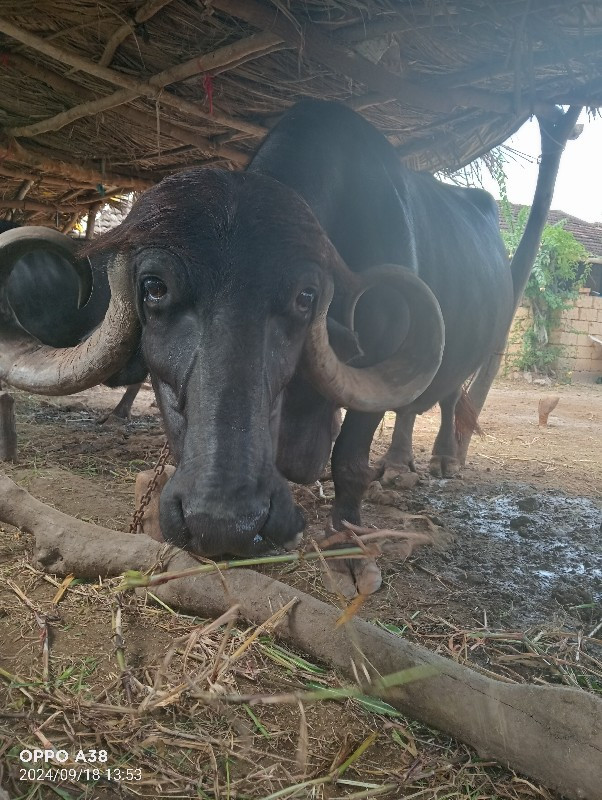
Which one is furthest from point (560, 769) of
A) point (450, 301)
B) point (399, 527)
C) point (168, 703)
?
point (450, 301)

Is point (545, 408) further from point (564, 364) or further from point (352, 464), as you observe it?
point (564, 364)

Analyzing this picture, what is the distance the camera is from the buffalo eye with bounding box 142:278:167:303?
188 cm

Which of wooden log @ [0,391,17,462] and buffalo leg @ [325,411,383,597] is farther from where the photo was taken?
wooden log @ [0,391,17,462]

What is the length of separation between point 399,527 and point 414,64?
2526 mm

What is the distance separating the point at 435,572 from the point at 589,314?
15.3m

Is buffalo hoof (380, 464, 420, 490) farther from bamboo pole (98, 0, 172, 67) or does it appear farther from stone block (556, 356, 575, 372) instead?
stone block (556, 356, 575, 372)

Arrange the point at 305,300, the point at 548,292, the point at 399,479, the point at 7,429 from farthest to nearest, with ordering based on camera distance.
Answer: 1. the point at 548,292
2. the point at 399,479
3. the point at 7,429
4. the point at 305,300

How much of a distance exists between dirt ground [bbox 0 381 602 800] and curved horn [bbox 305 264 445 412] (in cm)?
49

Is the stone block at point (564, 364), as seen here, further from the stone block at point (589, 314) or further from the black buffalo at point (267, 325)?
the black buffalo at point (267, 325)

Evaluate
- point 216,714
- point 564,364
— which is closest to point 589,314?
point 564,364

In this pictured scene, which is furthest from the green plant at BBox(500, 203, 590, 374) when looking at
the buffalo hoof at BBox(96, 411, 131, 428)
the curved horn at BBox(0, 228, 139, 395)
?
the curved horn at BBox(0, 228, 139, 395)

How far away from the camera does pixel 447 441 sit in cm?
505

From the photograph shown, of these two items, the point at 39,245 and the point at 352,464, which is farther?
the point at 352,464

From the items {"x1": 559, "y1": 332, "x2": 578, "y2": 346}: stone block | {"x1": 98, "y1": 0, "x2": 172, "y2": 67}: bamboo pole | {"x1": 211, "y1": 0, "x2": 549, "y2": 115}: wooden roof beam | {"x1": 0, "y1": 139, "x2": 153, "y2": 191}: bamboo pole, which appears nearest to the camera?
{"x1": 211, "y1": 0, "x2": 549, "y2": 115}: wooden roof beam
